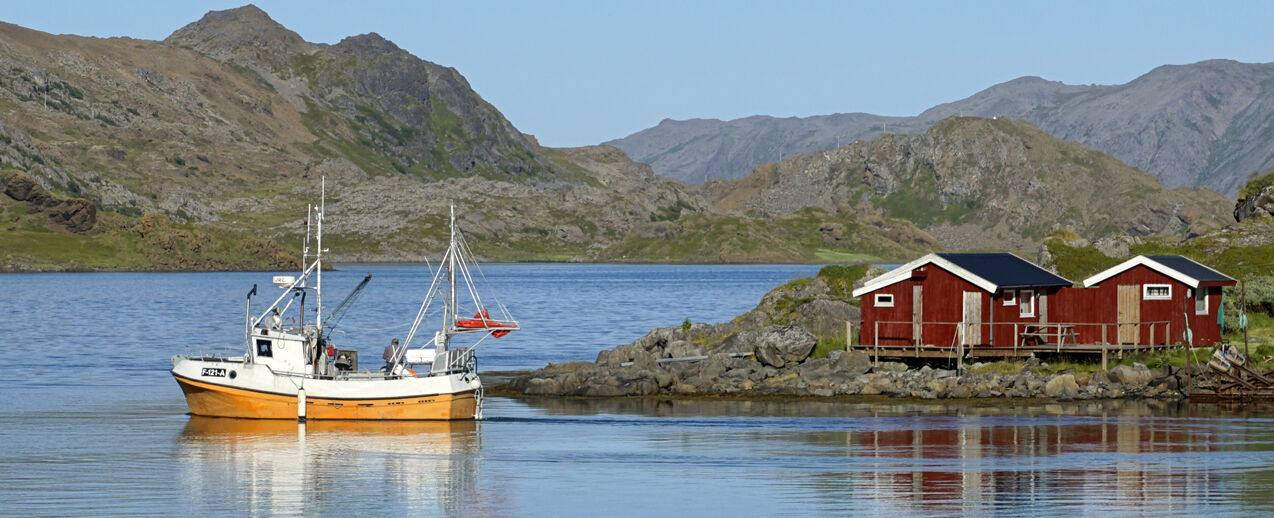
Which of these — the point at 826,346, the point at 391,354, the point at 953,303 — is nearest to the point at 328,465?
the point at 391,354

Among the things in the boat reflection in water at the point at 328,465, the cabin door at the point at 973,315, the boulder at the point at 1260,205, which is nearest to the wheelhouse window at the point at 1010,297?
the cabin door at the point at 973,315

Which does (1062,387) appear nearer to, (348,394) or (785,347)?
(785,347)

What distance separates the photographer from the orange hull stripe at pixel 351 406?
5106cm

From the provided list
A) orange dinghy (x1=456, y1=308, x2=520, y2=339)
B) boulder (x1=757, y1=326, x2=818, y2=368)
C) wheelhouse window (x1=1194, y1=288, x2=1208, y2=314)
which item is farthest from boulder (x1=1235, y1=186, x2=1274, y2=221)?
orange dinghy (x1=456, y1=308, x2=520, y2=339)

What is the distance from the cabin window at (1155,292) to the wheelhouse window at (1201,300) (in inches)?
58.1

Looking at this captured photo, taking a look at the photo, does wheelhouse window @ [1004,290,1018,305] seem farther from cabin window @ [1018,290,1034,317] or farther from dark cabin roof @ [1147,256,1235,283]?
dark cabin roof @ [1147,256,1235,283]

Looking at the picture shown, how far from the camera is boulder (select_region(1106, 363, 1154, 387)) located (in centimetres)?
5688

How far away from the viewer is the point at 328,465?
41.7 metres

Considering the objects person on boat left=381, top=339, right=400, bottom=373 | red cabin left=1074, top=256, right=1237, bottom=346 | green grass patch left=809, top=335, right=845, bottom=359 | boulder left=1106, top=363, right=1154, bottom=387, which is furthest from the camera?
green grass patch left=809, top=335, right=845, bottom=359

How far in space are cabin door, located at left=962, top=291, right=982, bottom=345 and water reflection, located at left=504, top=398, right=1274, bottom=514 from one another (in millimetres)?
5114

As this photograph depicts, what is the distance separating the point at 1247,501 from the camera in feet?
112

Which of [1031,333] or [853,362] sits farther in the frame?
[853,362]

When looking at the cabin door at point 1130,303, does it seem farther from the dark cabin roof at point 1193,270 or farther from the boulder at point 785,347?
the boulder at point 785,347

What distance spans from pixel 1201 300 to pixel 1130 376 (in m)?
8.69
